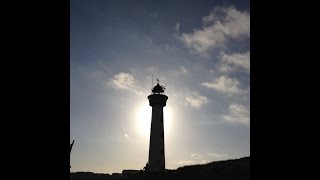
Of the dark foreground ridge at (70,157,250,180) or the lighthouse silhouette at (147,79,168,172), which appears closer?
the dark foreground ridge at (70,157,250,180)

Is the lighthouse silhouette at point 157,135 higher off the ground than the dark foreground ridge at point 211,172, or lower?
higher

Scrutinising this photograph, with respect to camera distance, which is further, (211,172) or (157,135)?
(157,135)

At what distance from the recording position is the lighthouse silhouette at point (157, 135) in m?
41.8

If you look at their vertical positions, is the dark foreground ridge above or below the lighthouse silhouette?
below

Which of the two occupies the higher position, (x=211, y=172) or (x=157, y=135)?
(x=157, y=135)

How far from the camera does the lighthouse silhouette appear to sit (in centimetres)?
4175

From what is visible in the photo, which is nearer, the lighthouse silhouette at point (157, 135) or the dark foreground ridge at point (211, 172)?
the dark foreground ridge at point (211, 172)

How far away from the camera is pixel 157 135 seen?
4278 centimetres
